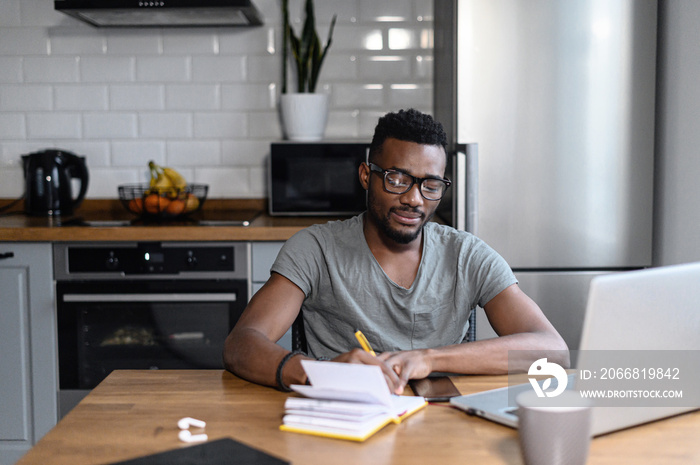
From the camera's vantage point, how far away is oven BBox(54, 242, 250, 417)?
8.73 ft

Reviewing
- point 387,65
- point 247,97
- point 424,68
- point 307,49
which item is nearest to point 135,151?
point 247,97

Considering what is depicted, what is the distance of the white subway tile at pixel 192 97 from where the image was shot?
3.29 metres

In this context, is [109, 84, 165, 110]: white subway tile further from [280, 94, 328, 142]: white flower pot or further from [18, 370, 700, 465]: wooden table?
[18, 370, 700, 465]: wooden table

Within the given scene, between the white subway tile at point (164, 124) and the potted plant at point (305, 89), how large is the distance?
47 centimetres

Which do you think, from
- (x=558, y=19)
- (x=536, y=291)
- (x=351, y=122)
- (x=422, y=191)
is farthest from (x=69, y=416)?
(x=351, y=122)

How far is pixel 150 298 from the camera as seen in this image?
2670 mm

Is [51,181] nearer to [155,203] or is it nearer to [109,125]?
[109,125]

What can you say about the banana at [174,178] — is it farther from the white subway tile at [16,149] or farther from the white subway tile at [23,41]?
the white subway tile at [23,41]

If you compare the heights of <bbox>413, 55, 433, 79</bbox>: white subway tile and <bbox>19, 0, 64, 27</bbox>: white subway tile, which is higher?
<bbox>19, 0, 64, 27</bbox>: white subway tile

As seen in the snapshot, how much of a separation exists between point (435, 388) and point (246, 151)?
221 cm

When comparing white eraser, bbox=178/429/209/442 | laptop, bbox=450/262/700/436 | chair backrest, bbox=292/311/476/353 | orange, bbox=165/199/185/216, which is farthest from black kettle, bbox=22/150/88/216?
laptop, bbox=450/262/700/436

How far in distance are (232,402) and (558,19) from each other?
1945mm

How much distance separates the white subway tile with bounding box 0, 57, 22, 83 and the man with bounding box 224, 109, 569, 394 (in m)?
2.14

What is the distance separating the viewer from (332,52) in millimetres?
3256
